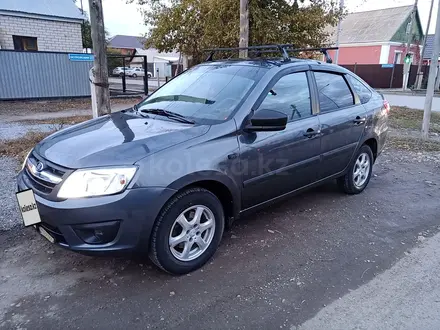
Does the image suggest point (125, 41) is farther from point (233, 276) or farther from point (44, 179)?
point (233, 276)

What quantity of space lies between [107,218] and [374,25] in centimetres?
4284

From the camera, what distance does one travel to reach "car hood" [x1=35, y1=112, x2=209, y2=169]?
2558 mm

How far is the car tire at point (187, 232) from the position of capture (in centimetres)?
269

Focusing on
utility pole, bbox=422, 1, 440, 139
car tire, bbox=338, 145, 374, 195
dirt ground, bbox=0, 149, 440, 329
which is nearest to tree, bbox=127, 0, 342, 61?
utility pole, bbox=422, 1, 440, 139

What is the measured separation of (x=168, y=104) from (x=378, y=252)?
2444 mm

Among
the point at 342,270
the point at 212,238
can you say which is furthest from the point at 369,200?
the point at 212,238

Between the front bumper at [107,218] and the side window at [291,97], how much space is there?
139 cm

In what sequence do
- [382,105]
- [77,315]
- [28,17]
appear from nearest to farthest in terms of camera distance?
[77,315] < [382,105] < [28,17]

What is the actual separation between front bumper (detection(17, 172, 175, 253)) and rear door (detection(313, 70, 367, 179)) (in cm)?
212

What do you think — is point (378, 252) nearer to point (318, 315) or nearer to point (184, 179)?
point (318, 315)

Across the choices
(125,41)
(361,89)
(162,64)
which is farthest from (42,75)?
(125,41)

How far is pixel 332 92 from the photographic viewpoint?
4176 millimetres

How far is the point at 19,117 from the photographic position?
32.9 ft

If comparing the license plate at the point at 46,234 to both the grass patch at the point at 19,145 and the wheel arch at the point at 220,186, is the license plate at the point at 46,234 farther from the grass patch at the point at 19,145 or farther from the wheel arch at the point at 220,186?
the grass patch at the point at 19,145
